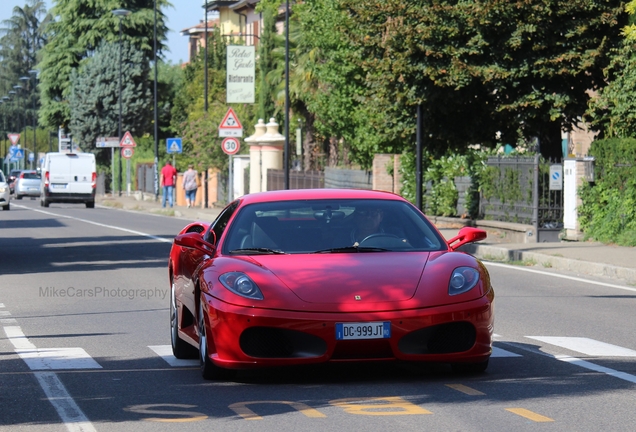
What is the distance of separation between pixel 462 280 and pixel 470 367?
2.04 ft

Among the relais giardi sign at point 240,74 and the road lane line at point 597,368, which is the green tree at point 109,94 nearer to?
the relais giardi sign at point 240,74

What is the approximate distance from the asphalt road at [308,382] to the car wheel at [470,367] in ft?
0.25

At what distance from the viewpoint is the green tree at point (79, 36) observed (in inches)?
3637

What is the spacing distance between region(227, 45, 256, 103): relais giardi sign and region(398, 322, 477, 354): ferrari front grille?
1373 inches

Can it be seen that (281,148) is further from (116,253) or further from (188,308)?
(188,308)

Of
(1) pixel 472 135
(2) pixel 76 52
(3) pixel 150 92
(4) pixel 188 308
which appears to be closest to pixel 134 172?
(3) pixel 150 92

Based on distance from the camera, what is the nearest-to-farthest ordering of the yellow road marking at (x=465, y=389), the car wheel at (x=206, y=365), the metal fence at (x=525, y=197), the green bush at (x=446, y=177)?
the yellow road marking at (x=465, y=389)
the car wheel at (x=206, y=365)
the metal fence at (x=525, y=197)
the green bush at (x=446, y=177)

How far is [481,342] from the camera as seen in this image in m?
8.59

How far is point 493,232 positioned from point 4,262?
1161 centimetres

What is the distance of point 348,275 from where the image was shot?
8.52m

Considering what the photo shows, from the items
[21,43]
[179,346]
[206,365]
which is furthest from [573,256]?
[21,43]

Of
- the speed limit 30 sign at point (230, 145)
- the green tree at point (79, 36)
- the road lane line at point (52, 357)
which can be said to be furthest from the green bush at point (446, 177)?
the green tree at point (79, 36)

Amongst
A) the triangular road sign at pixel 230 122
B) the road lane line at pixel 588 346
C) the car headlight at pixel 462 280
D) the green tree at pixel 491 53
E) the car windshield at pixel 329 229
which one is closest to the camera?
the car headlight at pixel 462 280

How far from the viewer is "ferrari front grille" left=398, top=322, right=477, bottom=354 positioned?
27.5 feet
